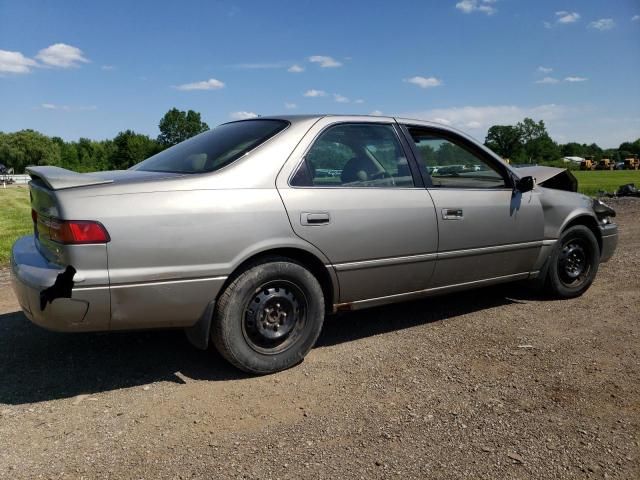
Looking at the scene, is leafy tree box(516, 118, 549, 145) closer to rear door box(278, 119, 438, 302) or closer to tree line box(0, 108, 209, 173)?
tree line box(0, 108, 209, 173)

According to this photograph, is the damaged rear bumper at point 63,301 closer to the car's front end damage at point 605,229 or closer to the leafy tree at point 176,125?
the car's front end damage at point 605,229

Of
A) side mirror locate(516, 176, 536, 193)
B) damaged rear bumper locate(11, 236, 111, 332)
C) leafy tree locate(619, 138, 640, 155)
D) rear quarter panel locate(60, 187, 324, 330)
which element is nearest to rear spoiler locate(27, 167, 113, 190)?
rear quarter panel locate(60, 187, 324, 330)

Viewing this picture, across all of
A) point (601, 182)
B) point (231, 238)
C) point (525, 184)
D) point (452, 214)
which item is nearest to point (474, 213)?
point (452, 214)

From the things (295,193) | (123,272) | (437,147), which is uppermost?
(437,147)

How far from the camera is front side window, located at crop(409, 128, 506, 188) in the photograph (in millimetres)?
4109

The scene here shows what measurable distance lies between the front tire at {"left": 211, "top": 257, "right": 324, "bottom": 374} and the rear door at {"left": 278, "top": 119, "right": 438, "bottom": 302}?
25 centimetres

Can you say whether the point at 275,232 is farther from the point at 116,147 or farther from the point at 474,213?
the point at 116,147

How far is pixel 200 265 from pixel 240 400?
79 centimetres

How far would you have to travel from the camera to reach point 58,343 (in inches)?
149

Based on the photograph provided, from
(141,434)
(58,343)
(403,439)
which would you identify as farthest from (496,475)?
(58,343)

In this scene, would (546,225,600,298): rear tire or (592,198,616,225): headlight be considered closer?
(546,225,600,298): rear tire

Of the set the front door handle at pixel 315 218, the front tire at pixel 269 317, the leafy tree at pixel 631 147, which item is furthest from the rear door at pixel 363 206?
the leafy tree at pixel 631 147

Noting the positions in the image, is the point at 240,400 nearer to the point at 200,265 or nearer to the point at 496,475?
the point at 200,265

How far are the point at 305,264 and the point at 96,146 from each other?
104 meters
